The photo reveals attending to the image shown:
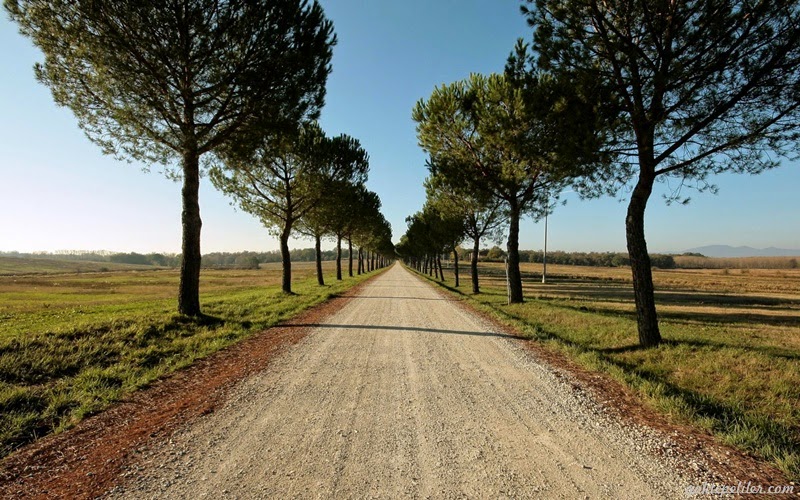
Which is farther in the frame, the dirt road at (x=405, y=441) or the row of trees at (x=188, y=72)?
the row of trees at (x=188, y=72)

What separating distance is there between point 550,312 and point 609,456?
1085 centimetres

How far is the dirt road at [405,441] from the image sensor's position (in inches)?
121

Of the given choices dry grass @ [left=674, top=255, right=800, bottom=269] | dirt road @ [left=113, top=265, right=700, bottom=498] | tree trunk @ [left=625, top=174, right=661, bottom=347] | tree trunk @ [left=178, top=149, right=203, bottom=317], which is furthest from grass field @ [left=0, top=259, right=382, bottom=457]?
dry grass @ [left=674, top=255, right=800, bottom=269]

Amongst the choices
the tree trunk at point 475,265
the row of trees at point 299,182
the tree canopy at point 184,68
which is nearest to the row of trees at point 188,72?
the tree canopy at point 184,68

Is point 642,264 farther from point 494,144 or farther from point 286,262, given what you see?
point 286,262

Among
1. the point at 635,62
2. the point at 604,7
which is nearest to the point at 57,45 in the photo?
the point at 604,7

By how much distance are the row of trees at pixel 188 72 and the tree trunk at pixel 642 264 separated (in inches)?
430

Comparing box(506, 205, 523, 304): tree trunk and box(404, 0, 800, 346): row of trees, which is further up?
box(404, 0, 800, 346): row of trees

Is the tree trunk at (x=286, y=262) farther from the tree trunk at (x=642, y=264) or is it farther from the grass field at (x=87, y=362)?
the tree trunk at (x=642, y=264)

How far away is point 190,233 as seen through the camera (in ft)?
37.8

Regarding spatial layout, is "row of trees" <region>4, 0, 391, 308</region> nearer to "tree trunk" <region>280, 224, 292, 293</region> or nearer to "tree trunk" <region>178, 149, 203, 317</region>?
"tree trunk" <region>178, 149, 203, 317</region>

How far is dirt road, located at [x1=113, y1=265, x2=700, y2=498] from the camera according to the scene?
3.07 metres

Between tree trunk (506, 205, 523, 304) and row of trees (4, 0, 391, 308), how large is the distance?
10.4m

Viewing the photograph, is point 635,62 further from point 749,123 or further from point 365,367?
point 365,367
